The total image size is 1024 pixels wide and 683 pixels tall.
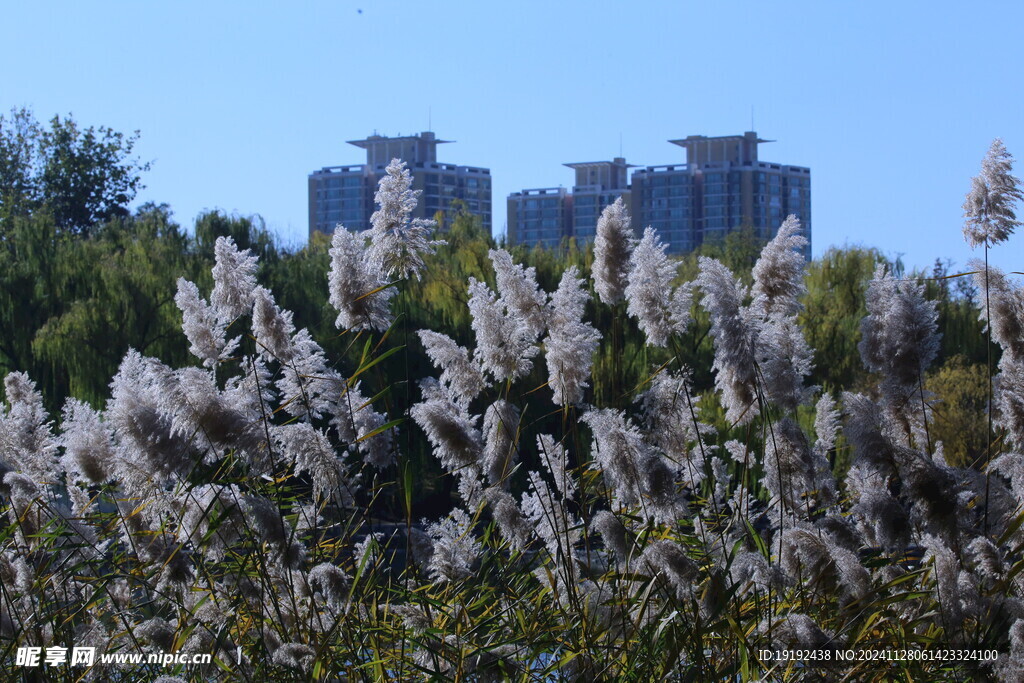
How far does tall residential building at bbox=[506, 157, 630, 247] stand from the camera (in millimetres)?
89250

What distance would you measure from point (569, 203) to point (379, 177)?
15.0 metres

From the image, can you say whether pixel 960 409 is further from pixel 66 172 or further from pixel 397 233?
pixel 66 172

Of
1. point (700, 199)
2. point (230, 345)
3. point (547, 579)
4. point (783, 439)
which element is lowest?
point (547, 579)

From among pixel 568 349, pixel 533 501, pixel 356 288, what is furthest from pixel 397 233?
pixel 533 501

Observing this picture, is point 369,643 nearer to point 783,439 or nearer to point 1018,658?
point 783,439

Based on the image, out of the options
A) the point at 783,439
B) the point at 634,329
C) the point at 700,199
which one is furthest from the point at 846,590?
the point at 700,199

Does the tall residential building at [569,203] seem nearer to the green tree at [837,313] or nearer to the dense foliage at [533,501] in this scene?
the green tree at [837,313]

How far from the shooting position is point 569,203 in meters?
90.6

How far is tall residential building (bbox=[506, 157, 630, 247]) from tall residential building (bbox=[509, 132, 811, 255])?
162mm

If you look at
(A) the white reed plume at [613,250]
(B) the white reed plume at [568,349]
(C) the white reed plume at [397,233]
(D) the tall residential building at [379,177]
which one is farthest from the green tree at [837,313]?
(D) the tall residential building at [379,177]

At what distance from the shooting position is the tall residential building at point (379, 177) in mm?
87438

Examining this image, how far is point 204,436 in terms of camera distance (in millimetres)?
2750

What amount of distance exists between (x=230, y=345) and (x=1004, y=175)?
217 cm

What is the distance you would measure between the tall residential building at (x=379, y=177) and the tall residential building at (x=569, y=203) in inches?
124
